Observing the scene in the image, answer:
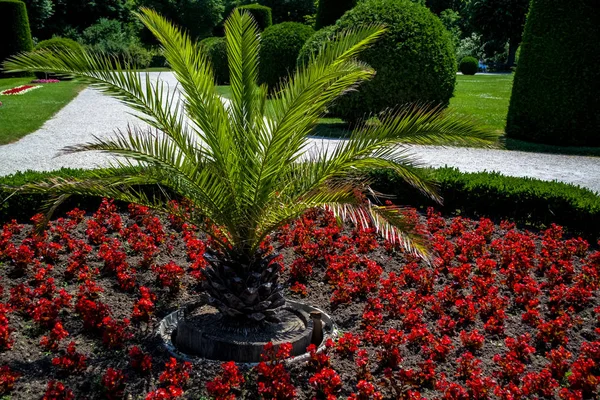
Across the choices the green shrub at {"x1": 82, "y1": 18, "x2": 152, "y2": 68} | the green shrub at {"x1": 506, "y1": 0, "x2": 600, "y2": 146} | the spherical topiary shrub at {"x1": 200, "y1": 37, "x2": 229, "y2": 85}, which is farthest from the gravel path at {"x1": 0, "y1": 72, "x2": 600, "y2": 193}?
the green shrub at {"x1": 82, "y1": 18, "x2": 152, "y2": 68}

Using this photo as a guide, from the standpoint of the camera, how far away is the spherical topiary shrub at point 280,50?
17391mm

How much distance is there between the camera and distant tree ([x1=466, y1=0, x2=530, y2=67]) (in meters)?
41.7

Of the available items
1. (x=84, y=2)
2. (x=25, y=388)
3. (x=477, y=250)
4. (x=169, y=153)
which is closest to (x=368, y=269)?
(x=477, y=250)

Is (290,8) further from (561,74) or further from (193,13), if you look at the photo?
(561,74)

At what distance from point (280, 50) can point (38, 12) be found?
25.1 metres

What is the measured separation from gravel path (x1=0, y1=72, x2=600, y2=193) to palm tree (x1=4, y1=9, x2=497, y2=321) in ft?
13.8

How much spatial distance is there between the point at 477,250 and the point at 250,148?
3046mm

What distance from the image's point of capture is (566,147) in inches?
476

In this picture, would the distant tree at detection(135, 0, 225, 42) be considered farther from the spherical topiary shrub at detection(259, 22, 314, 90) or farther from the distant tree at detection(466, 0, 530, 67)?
the spherical topiary shrub at detection(259, 22, 314, 90)

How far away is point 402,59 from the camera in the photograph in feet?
39.5

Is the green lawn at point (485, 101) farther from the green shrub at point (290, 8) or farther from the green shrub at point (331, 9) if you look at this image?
the green shrub at point (290, 8)

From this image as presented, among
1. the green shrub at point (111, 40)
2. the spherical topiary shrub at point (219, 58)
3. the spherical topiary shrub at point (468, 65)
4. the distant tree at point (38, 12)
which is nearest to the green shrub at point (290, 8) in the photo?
the green shrub at point (111, 40)

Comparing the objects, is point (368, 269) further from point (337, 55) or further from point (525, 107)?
point (525, 107)

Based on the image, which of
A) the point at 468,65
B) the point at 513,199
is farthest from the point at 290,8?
the point at 513,199
